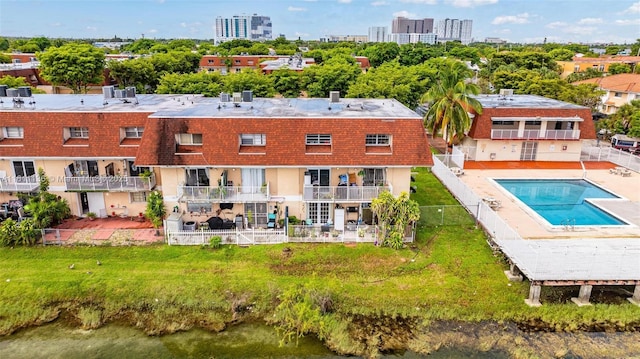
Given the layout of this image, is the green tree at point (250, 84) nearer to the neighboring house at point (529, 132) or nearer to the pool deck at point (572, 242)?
the neighboring house at point (529, 132)

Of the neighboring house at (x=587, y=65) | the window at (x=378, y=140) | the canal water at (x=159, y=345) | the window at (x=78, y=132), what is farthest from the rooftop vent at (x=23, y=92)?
the neighboring house at (x=587, y=65)

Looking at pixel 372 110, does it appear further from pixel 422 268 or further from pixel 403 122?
pixel 422 268

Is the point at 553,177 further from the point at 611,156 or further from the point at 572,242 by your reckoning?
the point at 572,242

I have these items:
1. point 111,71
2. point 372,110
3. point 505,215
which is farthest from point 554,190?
point 111,71

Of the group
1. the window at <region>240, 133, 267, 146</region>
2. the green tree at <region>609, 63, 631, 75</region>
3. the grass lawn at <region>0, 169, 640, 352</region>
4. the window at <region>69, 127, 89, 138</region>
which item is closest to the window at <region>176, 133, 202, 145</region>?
the window at <region>240, 133, 267, 146</region>

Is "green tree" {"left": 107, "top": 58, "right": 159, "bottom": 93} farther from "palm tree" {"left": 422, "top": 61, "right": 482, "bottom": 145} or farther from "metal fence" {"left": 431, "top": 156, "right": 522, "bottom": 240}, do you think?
"metal fence" {"left": 431, "top": 156, "right": 522, "bottom": 240}
